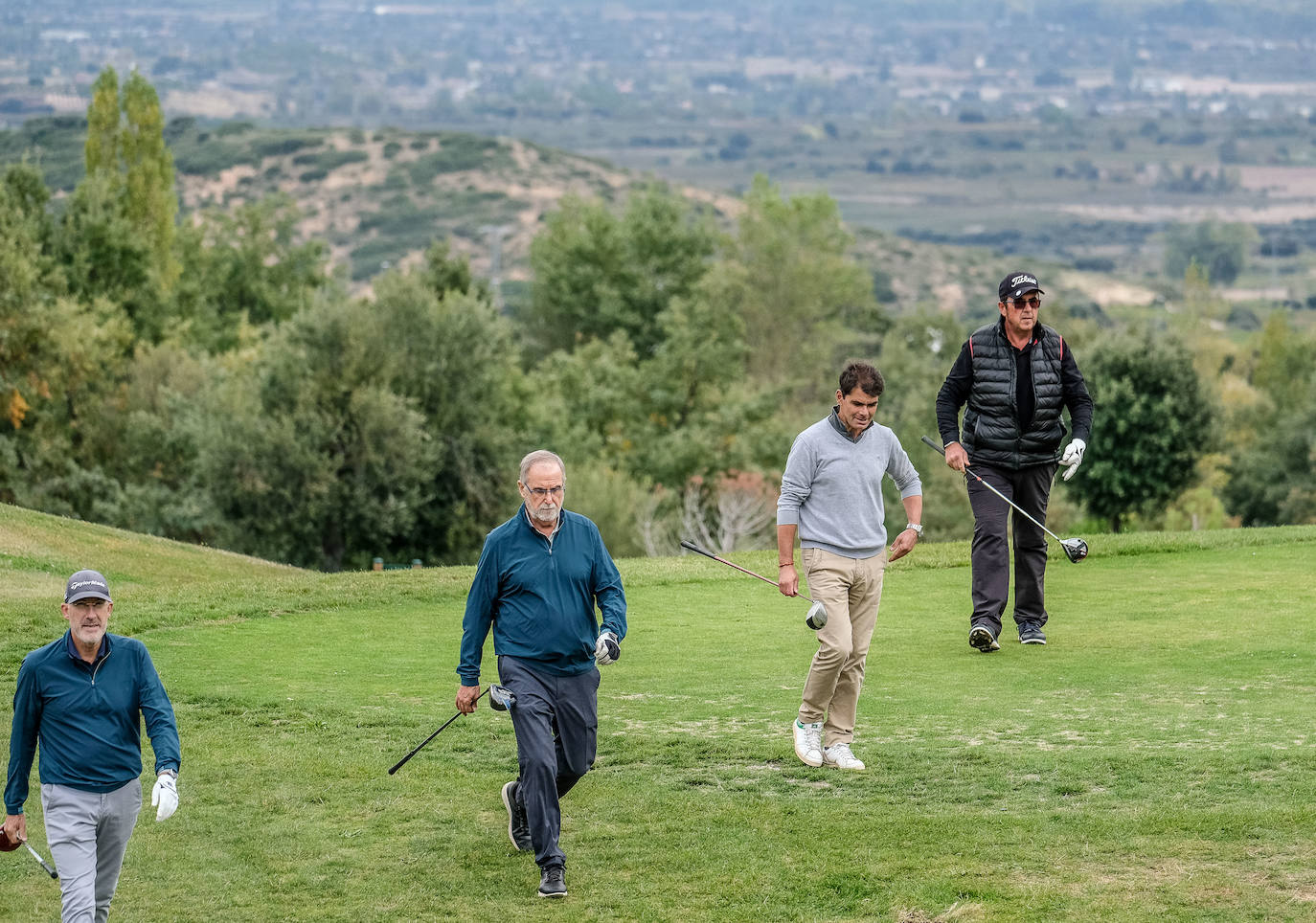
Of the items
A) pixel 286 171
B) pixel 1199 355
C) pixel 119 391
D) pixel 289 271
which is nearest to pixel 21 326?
pixel 119 391

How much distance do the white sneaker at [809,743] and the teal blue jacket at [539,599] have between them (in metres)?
2.08

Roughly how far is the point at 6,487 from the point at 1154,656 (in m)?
40.3

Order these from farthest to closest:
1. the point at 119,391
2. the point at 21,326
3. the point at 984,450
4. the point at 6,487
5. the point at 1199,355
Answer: the point at 1199,355
the point at 119,391
the point at 6,487
the point at 21,326
the point at 984,450

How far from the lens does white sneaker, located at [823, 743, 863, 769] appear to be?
9969 millimetres

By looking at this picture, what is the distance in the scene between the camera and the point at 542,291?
309 feet

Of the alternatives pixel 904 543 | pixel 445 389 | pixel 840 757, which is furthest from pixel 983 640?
pixel 445 389

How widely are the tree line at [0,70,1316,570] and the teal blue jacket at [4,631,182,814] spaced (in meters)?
35.2

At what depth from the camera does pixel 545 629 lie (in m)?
8.36

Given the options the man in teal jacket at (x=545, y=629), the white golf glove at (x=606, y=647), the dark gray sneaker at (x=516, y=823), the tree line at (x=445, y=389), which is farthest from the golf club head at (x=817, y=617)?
the tree line at (x=445, y=389)

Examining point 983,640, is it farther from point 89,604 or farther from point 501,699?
point 89,604

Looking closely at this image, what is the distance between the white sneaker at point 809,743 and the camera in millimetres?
10000

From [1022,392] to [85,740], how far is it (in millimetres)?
7650

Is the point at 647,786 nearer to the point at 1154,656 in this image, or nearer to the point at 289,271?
the point at 1154,656

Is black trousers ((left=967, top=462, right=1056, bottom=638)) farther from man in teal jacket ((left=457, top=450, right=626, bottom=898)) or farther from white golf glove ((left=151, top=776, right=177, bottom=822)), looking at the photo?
white golf glove ((left=151, top=776, right=177, bottom=822))
